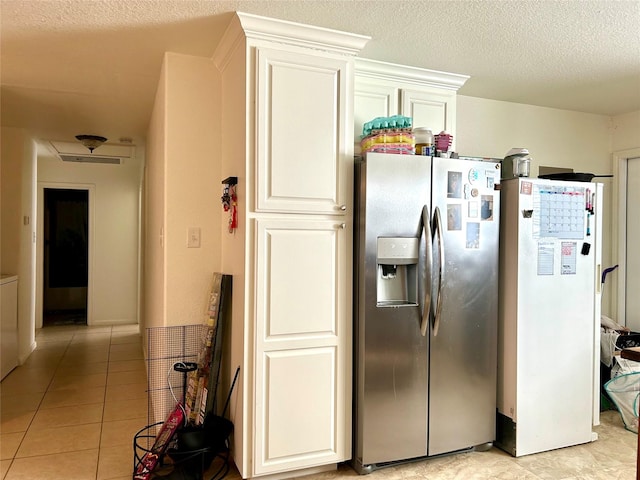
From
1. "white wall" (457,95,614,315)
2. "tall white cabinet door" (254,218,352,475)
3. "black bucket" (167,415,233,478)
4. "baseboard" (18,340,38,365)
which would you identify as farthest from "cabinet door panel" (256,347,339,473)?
"baseboard" (18,340,38,365)

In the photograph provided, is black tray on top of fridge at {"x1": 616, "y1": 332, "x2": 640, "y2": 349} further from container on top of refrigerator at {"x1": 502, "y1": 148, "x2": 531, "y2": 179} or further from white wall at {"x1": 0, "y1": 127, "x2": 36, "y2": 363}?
white wall at {"x1": 0, "y1": 127, "x2": 36, "y2": 363}

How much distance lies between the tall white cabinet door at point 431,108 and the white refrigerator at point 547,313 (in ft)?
1.93

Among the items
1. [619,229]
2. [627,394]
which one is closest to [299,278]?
[627,394]

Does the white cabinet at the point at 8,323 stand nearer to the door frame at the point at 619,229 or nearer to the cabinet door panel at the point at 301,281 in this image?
the cabinet door panel at the point at 301,281

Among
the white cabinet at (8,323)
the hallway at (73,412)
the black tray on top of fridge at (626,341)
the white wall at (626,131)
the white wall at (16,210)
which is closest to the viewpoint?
the hallway at (73,412)

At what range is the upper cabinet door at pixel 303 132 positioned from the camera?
2318 millimetres

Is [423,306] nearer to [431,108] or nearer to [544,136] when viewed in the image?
[431,108]

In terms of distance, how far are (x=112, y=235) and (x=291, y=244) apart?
205 inches

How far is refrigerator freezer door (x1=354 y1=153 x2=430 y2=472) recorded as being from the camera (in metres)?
2.46

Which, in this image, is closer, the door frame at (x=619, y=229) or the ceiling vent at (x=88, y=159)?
the door frame at (x=619, y=229)

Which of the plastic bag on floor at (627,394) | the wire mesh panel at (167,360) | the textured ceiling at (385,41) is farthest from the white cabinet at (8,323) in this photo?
the plastic bag on floor at (627,394)

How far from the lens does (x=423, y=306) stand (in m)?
2.53

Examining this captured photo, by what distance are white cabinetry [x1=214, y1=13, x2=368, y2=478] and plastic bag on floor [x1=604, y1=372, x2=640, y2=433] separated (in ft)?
6.66

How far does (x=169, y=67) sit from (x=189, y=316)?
4.79ft
